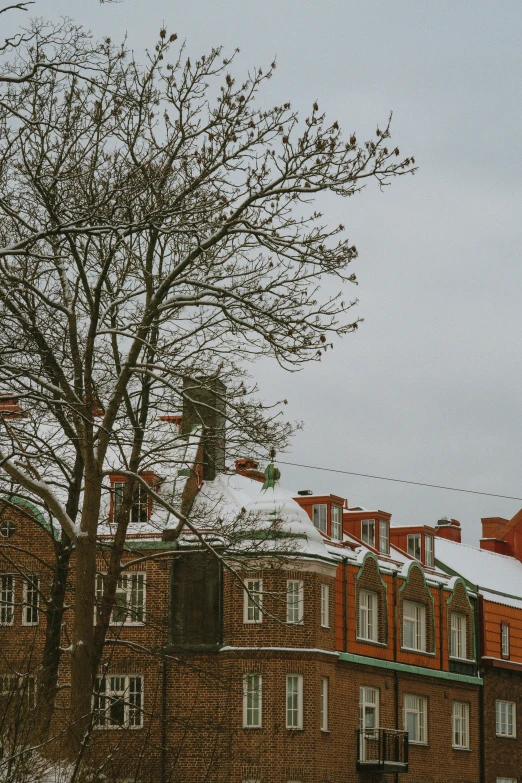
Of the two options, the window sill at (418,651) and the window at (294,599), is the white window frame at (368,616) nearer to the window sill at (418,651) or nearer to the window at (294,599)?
the window sill at (418,651)

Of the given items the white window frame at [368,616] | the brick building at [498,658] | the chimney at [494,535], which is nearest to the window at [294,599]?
the white window frame at [368,616]

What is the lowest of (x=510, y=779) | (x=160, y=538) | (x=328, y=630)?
(x=510, y=779)

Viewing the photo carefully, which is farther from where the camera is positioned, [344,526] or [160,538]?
[344,526]

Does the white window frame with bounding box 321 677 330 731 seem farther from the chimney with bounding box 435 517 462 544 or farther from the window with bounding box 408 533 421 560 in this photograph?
the chimney with bounding box 435 517 462 544

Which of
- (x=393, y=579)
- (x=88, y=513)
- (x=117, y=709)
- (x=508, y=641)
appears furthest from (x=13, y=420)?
(x=508, y=641)

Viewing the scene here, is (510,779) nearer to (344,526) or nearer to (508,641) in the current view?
(508,641)

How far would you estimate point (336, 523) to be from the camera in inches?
1670

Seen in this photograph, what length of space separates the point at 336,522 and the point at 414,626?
514cm

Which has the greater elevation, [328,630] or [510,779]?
[328,630]

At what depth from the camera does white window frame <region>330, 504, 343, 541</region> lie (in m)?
42.2

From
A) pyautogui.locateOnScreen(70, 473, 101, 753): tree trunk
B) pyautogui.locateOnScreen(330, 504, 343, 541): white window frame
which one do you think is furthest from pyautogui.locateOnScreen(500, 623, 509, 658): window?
pyautogui.locateOnScreen(70, 473, 101, 753): tree trunk

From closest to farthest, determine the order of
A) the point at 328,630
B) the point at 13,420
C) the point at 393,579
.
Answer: the point at 13,420 → the point at 328,630 → the point at 393,579

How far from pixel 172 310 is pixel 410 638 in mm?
24180

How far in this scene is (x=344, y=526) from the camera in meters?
45.4
